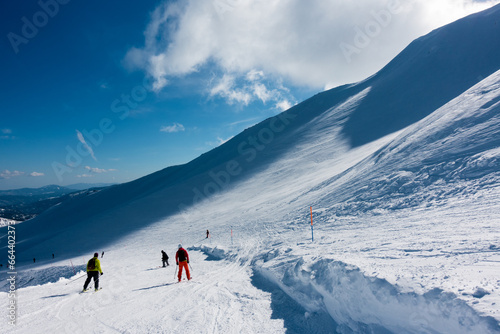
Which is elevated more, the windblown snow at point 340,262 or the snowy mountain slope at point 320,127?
the snowy mountain slope at point 320,127

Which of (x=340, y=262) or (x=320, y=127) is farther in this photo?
(x=320, y=127)

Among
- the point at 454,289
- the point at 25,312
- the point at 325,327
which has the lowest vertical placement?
the point at 325,327

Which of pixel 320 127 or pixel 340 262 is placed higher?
pixel 320 127

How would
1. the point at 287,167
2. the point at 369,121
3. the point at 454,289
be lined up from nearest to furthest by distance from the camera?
the point at 454,289
the point at 287,167
the point at 369,121

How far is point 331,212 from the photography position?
Result: 15312 mm

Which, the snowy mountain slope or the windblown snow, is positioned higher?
the snowy mountain slope

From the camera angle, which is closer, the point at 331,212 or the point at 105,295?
the point at 105,295

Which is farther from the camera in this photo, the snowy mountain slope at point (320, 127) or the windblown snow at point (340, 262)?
the snowy mountain slope at point (320, 127)

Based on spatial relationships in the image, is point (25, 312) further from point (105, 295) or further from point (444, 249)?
point (444, 249)

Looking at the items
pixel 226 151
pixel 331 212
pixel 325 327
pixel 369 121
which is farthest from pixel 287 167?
pixel 325 327

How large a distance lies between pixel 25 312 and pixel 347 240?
37.7 ft

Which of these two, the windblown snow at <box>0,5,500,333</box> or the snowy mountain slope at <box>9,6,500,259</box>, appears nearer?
the windblown snow at <box>0,5,500,333</box>

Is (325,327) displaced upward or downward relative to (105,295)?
downward

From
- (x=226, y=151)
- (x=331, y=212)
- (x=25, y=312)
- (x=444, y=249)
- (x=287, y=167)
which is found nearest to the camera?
(x=444, y=249)
